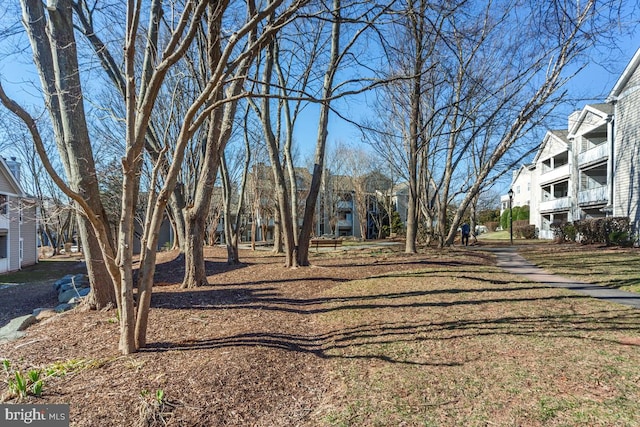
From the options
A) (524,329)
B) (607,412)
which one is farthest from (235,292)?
(607,412)

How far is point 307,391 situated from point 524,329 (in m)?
3.20

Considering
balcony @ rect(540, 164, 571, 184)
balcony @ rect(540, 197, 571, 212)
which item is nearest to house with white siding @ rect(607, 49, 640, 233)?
balcony @ rect(540, 197, 571, 212)

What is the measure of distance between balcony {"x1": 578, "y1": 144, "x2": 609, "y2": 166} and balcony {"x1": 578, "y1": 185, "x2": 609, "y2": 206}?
74.4 inches

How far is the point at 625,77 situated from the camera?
1794cm

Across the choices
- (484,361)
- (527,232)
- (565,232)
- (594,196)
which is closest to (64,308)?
(484,361)

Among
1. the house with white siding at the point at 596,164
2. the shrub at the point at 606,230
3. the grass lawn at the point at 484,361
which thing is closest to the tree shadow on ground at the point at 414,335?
the grass lawn at the point at 484,361

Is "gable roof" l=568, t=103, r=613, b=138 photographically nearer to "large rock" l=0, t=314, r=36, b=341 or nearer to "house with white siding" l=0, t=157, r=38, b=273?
"large rock" l=0, t=314, r=36, b=341

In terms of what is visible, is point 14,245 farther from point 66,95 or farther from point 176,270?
point 66,95

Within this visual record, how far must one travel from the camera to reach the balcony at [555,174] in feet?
87.5

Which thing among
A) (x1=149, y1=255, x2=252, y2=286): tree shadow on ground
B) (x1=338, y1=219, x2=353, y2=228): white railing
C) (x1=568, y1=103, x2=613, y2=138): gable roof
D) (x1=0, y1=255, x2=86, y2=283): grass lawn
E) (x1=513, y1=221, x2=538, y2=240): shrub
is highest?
(x1=568, y1=103, x2=613, y2=138): gable roof

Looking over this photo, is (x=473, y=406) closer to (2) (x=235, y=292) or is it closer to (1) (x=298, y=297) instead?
(1) (x=298, y=297)

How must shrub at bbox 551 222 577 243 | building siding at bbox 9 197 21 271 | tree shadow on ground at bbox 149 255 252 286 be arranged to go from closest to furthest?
1. tree shadow on ground at bbox 149 255 252 286
2. building siding at bbox 9 197 21 271
3. shrub at bbox 551 222 577 243

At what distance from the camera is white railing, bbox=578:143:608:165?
21.0 m

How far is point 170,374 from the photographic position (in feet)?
10.6
